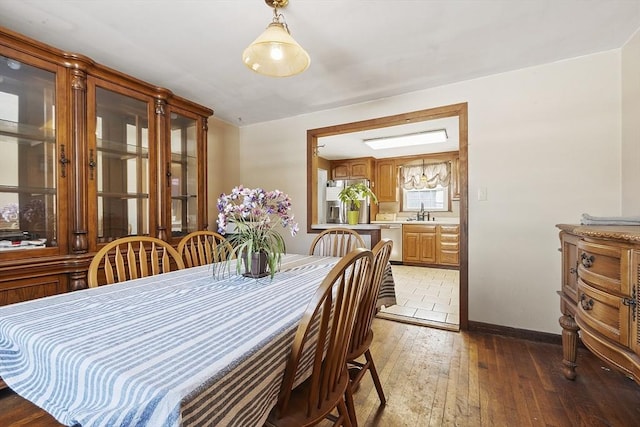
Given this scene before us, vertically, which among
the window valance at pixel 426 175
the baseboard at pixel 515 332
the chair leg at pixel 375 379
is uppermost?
the window valance at pixel 426 175

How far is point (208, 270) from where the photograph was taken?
5.43 ft

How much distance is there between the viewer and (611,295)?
3.76ft

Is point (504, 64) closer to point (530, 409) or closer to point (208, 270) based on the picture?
point (530, 409)

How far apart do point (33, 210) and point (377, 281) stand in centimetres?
209

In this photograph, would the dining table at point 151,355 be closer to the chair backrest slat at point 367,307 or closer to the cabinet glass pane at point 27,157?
the chair backrest slat at point 367,307

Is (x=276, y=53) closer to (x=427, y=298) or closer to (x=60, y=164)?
(x=60, y=164)

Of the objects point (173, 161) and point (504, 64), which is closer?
point (504, 64)

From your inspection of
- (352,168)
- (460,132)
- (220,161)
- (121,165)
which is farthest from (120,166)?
(352,168)

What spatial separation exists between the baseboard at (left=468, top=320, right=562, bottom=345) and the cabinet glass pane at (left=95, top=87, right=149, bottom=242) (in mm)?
2869

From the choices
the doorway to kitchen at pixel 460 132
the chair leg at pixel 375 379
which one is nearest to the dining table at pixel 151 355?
the chair leg at pixel 375 379

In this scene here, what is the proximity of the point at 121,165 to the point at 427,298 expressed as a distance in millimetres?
3336

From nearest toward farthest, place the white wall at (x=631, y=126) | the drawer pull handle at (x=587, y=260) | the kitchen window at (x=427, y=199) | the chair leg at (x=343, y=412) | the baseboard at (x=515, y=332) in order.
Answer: the chair leg at (x=343, y=412) → the drawer pull handle at (x=587, y=260) → the white wall at (x=631, y=126) → the baseboard at (x=515, y=332) → the kitchen window at (x=427, y=199)

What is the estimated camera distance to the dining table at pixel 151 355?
1.80 ft

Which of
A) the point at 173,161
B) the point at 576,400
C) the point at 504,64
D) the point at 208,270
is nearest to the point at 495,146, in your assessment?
the point at 504,64
